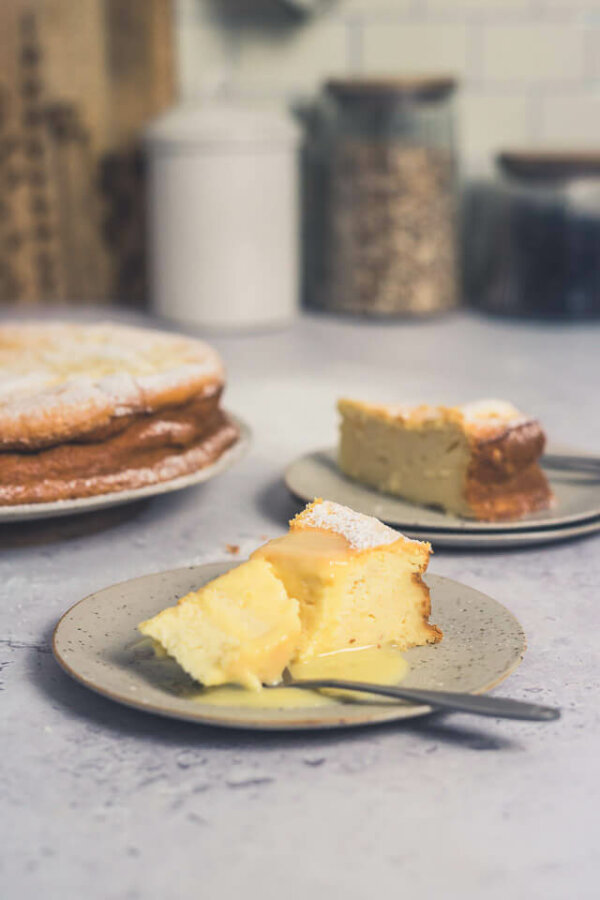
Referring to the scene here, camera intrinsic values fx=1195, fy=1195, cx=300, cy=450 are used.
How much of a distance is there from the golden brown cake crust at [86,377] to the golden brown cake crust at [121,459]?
14mm

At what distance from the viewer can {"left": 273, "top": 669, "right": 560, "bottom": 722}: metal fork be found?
26.2 inches

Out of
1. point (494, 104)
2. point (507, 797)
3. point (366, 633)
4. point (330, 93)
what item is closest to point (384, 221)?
point (330, 93)

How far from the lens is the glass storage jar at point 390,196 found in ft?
6.91

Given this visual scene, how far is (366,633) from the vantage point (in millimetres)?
781

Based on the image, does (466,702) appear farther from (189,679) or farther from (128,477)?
(128,477)

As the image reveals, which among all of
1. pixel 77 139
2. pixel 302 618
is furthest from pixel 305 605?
pixel 77 139

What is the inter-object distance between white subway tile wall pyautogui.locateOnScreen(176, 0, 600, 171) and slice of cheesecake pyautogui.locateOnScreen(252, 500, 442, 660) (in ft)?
5.47

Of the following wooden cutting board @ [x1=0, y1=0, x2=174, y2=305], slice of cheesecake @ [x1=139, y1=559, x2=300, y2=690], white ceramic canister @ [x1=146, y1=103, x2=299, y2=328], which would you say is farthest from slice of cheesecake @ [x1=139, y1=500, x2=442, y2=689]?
wooden cutting board @ [x1=0, y1=0, x2=174, y2=305]

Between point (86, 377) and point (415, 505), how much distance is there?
0.33m

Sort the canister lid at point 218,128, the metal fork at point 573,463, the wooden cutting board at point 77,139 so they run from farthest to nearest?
the wooden cutting board at point 77,139, the canister lid at point 218,128, the metal fork at point 573,463

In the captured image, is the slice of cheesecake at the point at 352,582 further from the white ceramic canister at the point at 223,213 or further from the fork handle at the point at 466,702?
the white ceramic canister at the point at 223,213

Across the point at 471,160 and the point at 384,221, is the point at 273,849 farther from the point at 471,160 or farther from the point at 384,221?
the point at 471,160

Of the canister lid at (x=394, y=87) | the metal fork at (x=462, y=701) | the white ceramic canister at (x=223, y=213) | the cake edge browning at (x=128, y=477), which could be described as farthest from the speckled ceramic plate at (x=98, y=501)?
the canister lid at (x=394, y=87)

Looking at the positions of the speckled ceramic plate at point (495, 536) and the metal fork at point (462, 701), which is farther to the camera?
the speckled ceramic plate at point (495, 536)
